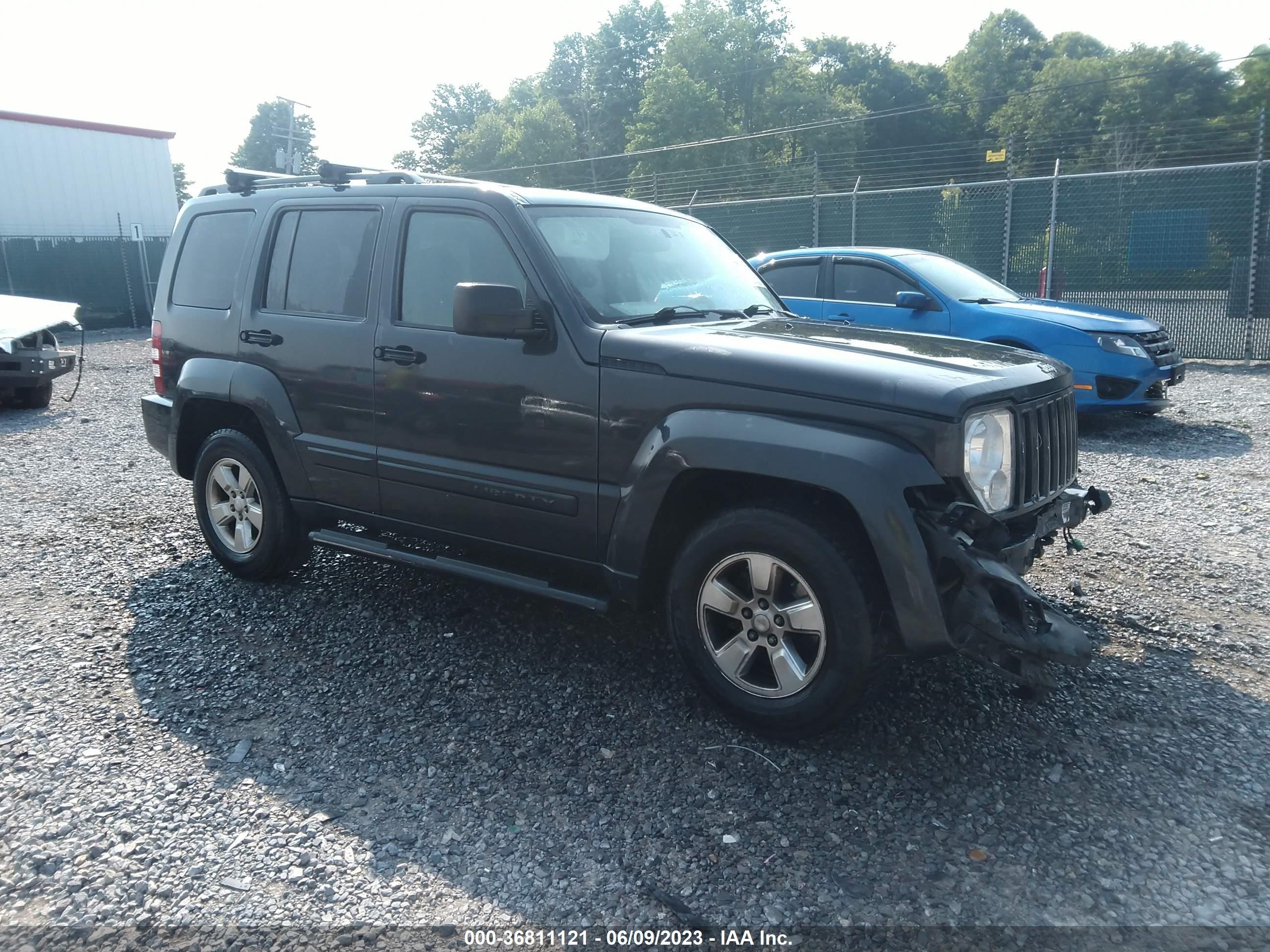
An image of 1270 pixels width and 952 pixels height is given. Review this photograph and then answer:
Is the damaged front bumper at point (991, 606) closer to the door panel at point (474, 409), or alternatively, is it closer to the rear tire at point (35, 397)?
the door panel at point (474, 409)

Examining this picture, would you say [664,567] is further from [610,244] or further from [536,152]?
[536,152]

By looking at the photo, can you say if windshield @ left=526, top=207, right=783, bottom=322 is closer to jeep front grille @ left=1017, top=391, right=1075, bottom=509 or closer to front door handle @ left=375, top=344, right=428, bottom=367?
front door handle @ left=375, top=344, right=428, bottom=367

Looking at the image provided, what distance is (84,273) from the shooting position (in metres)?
23.9

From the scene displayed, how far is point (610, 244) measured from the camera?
428cm

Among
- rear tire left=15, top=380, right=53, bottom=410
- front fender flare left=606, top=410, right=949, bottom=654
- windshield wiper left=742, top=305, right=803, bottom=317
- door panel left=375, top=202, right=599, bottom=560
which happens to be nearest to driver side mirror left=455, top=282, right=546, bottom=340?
door panel left=375, top=202, right=599, bottom=560

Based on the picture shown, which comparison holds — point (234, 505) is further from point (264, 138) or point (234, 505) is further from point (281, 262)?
point (264, 138)

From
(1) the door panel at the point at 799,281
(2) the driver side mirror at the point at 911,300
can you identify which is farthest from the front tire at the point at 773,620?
(1) the door panel at the point at 799,281

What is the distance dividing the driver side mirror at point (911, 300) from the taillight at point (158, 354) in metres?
5.71

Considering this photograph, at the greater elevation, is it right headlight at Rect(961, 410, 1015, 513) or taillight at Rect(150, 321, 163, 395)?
taillight at Rect(150, 321, 163, 395)

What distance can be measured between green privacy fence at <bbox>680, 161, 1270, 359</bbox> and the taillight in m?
11.7

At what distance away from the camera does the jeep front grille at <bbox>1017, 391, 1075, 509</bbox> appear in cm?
336

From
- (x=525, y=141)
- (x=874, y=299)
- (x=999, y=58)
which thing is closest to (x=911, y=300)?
(x=874, y=299)

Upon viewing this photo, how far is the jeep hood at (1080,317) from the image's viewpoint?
8500 mm

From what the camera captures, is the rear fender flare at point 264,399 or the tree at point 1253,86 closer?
the rear fender flare at point 264,399
